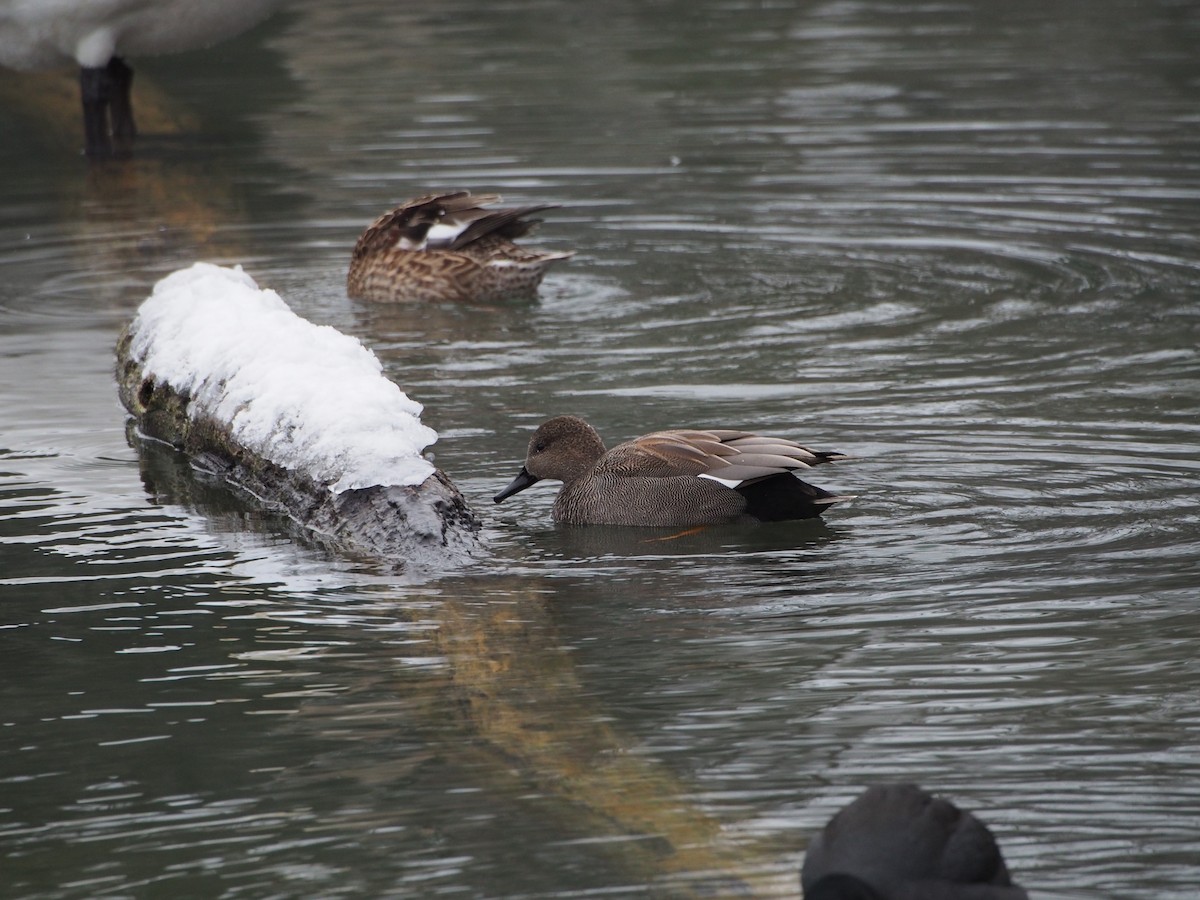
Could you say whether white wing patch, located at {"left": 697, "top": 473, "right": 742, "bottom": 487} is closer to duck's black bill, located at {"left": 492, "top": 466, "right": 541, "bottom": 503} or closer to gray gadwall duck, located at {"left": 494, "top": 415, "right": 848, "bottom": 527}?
gray gadwall duck, located at {"left": 494, "top": 415, "right": 848, "bottom": 527}

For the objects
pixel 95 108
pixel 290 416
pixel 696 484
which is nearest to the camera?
pixel 696 484

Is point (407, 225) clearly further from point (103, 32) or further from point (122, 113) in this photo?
point (122, 113)

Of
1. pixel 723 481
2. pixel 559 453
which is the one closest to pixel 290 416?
pixel 559 453

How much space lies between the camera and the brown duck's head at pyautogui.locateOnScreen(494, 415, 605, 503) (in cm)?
779

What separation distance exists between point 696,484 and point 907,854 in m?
3.53

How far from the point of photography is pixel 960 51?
21938 millimetres

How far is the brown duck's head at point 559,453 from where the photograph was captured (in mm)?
7789

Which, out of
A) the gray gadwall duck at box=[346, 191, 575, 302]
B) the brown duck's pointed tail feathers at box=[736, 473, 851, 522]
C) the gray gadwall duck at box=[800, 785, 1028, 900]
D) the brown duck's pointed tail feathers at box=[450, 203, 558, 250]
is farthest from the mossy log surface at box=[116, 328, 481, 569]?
the brown duck's pointed tail feathers at box=[450, 203, 558, 250]

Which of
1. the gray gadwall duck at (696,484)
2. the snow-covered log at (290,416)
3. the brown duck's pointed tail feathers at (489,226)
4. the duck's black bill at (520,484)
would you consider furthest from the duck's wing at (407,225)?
the gray gadwall duck at (696,484)

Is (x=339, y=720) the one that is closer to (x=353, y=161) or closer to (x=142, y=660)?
(x=142, y=660)

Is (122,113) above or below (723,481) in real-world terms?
above

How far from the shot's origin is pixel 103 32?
16.6m

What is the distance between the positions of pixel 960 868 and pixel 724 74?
58.4 feet

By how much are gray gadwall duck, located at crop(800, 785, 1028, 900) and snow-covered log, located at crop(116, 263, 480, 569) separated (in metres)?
3.16
